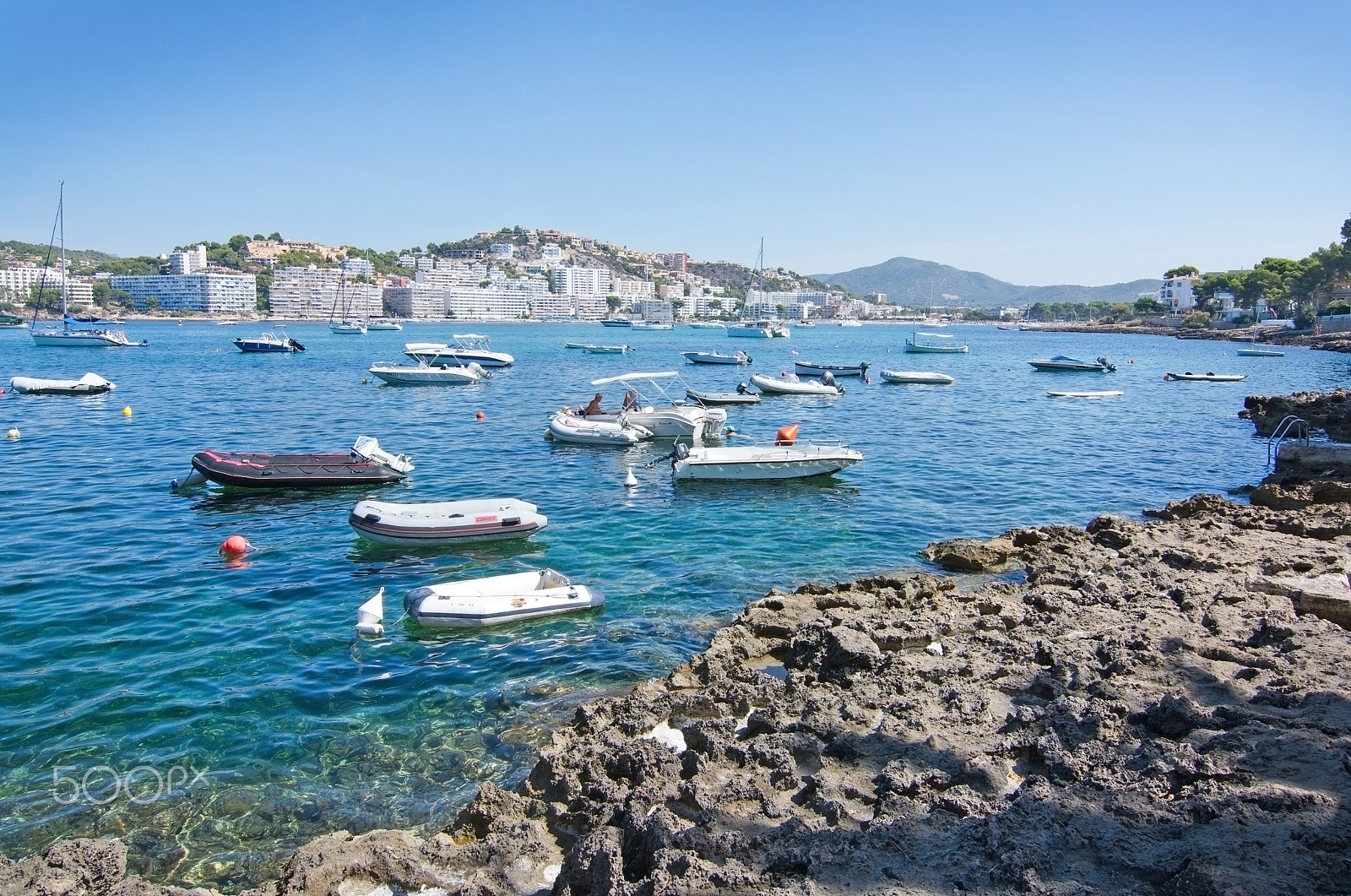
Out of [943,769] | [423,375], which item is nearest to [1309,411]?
[943,769]

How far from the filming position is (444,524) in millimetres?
15844

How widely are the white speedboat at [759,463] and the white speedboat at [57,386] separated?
33960 mm

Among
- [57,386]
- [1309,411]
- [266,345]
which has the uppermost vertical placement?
[266,345]

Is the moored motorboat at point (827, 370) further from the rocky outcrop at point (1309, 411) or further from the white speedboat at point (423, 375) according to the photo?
the rocky outcrop at point (1309, 411)

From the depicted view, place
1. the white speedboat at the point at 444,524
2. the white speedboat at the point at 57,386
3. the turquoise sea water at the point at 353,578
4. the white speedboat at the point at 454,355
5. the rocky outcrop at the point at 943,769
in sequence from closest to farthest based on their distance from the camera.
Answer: the rocky outcrop at the point at 943,769 → the turquoise sea water at the point at 353,578 → the white speedboat at the point at 444,524 → the white speedboat at the point at 57,386 → the white speedboat at the point at 454,355

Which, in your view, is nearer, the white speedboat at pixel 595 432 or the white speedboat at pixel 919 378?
the white speedboat at pixel 595 432

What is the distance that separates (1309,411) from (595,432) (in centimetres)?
2637

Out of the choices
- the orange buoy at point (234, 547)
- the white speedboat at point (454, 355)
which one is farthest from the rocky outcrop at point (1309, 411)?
the white speedboat at point (454, 355)

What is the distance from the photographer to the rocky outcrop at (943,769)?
5.31 metres

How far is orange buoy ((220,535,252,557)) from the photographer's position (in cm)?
1548

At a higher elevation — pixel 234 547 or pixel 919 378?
pixel 919 378

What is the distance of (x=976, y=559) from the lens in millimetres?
14555

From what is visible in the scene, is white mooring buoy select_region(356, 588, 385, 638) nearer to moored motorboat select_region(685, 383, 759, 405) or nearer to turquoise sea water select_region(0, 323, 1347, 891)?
turquoise sea water select_region(0, 323, 1347, 891)

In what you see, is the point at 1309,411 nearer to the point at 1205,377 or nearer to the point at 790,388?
the point at 790,388
